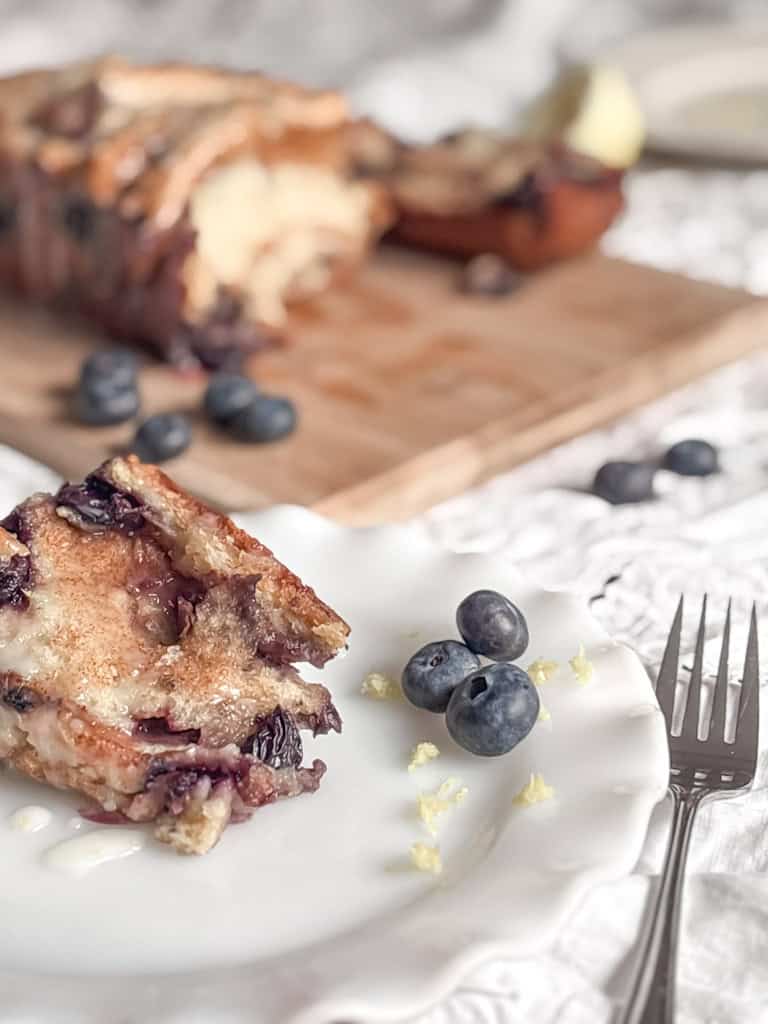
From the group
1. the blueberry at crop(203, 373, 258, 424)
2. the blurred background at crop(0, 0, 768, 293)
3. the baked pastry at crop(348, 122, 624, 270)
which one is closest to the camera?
the blueberry at crop(203, 373, 258, 424)

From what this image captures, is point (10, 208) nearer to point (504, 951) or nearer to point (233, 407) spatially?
point (233, 407)

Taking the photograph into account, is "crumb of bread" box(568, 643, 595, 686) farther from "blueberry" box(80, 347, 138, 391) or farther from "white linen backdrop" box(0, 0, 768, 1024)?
"blueberry" box(80, 347, 138, 391)

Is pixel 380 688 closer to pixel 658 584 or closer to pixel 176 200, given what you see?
pixel 658 584

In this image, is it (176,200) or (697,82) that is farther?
(697,82)

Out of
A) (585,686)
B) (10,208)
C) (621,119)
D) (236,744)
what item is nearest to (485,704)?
(585,686)

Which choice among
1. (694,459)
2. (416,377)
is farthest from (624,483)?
(416,377)

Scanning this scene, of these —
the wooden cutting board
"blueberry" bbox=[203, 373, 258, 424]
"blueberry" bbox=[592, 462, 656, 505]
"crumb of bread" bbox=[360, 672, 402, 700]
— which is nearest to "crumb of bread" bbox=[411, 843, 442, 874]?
"crumb of bread" bbox=[360, 672, 402, 700]

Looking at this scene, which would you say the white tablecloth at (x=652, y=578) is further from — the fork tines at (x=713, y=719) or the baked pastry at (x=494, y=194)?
the baked pastry at (x=494, y=194)
